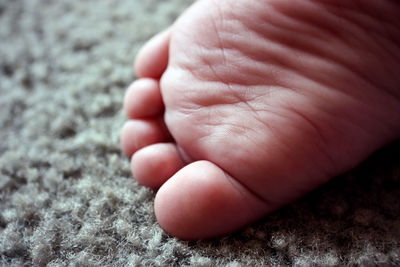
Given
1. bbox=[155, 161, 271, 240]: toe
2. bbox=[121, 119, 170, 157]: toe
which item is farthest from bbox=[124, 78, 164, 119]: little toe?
bbox=[155, 161, 271, 240]: toe

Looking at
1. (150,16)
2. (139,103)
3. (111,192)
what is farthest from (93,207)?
(150,16)

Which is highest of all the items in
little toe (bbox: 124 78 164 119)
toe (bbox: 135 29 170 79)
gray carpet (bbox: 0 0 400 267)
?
toe (bbox: 135 29 170 79)

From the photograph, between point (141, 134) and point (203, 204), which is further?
point (141, 134)

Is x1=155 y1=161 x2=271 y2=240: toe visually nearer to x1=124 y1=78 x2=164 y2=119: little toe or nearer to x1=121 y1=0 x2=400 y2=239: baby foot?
x1=121 y1=0 x2=400 y2=239: baby foot

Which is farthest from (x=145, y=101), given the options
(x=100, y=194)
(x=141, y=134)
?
(x=100, y=194)

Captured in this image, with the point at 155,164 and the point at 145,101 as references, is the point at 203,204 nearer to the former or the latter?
the point at 155,164

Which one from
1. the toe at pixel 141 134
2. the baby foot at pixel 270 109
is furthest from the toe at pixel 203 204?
the toe at pixel 141 134

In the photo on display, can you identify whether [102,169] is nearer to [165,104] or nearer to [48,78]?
[165,104]

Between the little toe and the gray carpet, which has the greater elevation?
the little toe
